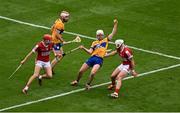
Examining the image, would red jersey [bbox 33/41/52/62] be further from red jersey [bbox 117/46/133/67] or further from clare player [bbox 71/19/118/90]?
red jersey [bbox 117/46/133/67]

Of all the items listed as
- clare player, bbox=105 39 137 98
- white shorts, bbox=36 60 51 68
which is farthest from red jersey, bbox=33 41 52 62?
clare player, bbox=105 39 137 98

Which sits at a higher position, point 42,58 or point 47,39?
point 47,39

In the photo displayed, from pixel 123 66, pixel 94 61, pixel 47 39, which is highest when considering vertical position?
pixel 47 39

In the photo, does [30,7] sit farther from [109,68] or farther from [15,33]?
[109,68]

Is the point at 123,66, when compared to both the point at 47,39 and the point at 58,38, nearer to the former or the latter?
the point at 47,39

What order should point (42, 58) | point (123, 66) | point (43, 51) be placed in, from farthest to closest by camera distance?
point (42, 58) → point (43, 51) → point (123, 66)

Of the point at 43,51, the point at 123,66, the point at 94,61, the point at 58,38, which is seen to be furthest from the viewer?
the point at 58,38

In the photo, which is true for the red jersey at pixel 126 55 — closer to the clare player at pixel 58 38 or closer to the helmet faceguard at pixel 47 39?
the helmet faceguard at pixel 47 39

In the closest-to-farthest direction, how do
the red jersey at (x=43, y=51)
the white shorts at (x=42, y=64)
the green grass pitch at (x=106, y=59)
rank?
1. the green grass pitch at (x=106, y=59)
2. the red jersey at (x=43, y=51)
3. the white shorts at (x=42, y=64)

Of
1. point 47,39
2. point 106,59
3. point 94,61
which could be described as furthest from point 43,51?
point 106,59

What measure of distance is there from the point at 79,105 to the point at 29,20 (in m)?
10.7

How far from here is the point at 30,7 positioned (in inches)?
1378

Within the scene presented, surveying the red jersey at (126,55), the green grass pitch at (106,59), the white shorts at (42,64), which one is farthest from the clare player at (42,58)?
the red jersey at (126,55)

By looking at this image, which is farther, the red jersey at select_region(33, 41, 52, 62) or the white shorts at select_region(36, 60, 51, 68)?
the white shorts at select_region(36, 60, 51, 68)
